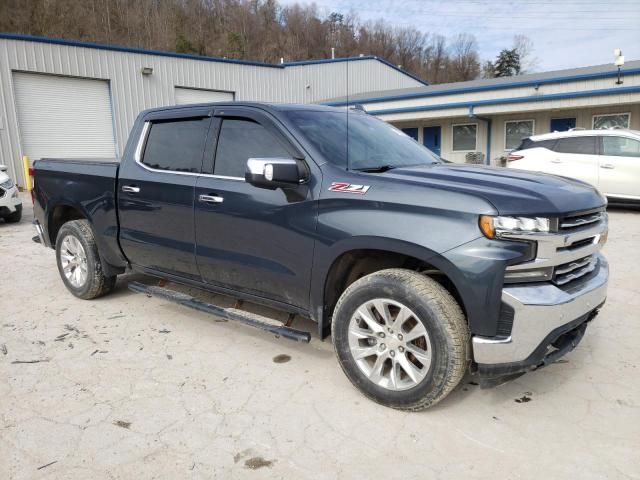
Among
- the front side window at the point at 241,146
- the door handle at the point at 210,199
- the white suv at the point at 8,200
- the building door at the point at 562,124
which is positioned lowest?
the white suv at the point at 8,200

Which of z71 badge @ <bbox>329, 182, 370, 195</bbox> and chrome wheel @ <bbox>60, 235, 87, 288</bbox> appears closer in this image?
z71 badge @ <bbox>329, 182, 370, 195</bbox>

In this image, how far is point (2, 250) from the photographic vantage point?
755 cm

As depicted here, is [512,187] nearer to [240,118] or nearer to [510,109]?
[240,118]

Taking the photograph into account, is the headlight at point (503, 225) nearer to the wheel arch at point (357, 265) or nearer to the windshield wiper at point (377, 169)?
the wheel arch at point (357, 265)

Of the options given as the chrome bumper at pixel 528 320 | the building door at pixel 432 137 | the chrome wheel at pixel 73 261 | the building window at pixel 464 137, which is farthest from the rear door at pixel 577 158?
the building door at pixel 432 137

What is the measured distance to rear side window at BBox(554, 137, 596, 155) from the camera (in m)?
10.4

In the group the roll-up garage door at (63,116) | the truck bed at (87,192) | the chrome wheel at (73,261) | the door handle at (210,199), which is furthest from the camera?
the roll-up garage door at (63,116)

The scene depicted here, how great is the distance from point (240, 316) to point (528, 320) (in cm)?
197

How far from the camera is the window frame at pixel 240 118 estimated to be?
3350 millimetres

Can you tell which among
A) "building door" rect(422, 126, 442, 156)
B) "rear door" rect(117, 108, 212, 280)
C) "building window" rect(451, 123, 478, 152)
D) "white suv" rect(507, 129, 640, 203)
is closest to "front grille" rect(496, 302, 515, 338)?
"rear door" rect(117, 108, 212, 280)

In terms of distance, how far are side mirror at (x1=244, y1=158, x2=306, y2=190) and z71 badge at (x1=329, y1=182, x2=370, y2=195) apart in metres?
0.22

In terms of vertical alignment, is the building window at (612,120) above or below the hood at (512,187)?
above

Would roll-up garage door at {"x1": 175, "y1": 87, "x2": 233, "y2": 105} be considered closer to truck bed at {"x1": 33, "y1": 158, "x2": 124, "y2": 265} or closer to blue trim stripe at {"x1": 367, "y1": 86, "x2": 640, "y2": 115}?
A: blue trim stripe at {"x1": 367, "y1": 86, "x2": 640, "y2": 115}

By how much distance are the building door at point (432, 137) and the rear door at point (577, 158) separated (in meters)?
10.7
